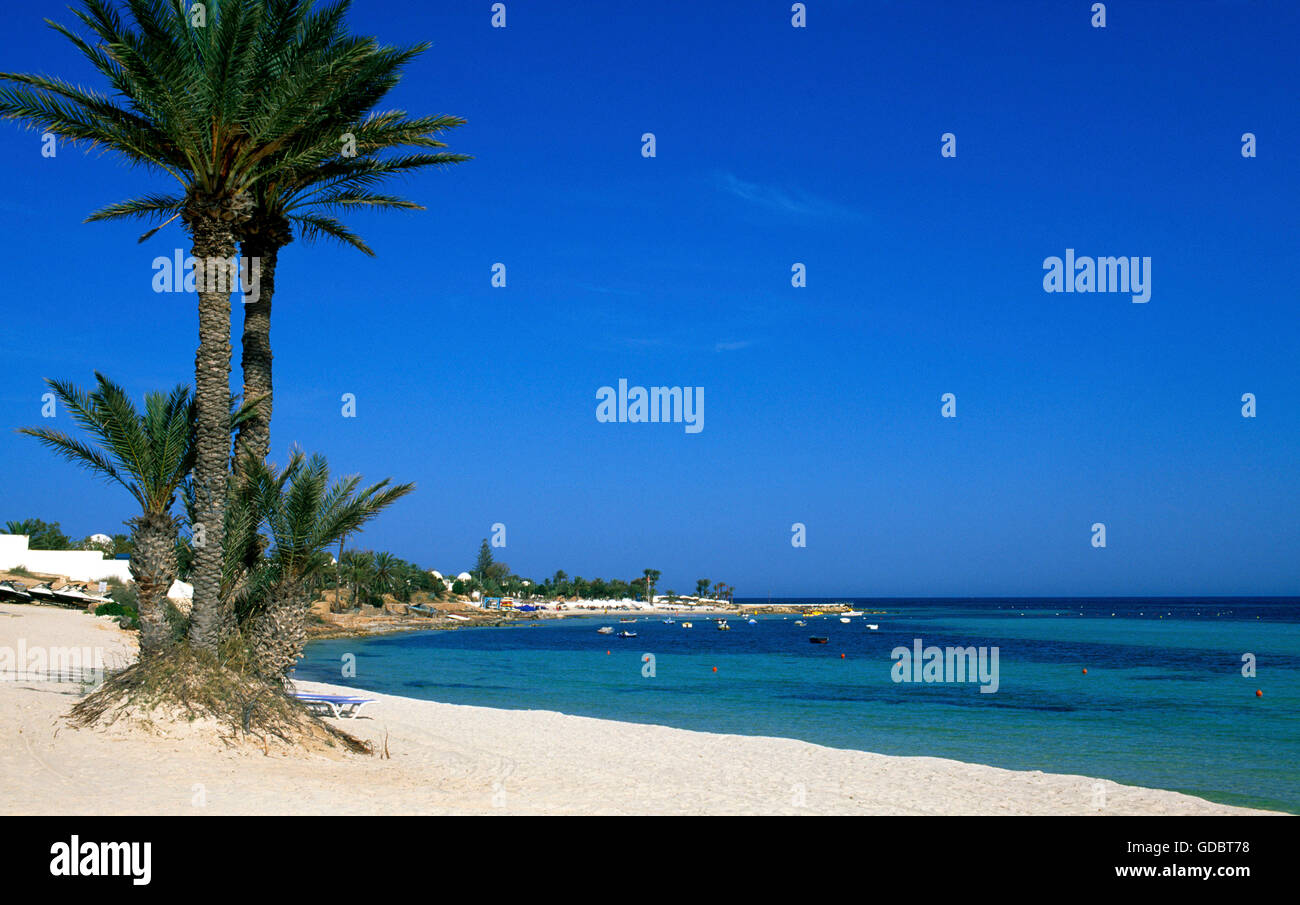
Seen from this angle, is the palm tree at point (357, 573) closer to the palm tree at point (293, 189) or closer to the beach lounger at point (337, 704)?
the beach lounger at point (337, 704)

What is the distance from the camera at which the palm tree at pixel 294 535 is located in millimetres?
12477

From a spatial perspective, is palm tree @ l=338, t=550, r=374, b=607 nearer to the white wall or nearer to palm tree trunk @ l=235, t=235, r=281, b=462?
the white wall

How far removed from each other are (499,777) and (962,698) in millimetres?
23050

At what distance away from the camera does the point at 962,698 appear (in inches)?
1244

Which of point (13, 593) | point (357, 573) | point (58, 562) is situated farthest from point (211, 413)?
point (357, 573)

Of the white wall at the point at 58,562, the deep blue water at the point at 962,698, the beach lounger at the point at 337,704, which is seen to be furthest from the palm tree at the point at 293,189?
the white wall at the point at 58,562

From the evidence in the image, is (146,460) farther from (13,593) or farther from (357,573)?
(357,573)

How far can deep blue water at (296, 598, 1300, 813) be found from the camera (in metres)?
19.8

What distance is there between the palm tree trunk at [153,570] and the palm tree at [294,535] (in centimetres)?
119

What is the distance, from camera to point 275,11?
12.6m

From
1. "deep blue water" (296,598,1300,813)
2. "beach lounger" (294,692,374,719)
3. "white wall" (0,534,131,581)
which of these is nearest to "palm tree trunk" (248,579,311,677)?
"beach lounger" (294,692,374,719)
